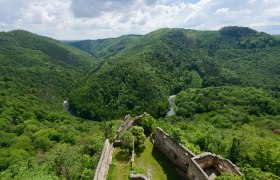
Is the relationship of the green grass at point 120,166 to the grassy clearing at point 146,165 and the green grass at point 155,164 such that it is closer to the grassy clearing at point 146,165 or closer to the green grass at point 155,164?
the grassy clearing at point 146,165

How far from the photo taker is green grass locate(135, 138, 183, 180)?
101 ft

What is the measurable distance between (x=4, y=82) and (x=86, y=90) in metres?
50.7

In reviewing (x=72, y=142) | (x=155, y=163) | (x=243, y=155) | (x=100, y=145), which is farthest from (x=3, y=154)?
(x=243, y=155)

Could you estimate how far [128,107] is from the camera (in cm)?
16588

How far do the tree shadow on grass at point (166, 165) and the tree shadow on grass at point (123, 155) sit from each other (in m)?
3.76

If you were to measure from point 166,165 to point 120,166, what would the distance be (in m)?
6.06

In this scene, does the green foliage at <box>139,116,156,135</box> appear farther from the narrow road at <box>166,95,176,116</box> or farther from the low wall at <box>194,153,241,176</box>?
the narrow road at <box>166,95,176,116</box>

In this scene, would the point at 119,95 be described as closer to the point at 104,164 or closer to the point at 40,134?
the point at 40,134

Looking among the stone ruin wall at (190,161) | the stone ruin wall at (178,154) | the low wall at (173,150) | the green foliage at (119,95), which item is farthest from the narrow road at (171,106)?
the stone ruin wall at (190,161)

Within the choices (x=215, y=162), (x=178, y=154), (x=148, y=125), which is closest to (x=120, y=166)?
(x=178, y=154)

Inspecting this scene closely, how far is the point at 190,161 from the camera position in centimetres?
2934

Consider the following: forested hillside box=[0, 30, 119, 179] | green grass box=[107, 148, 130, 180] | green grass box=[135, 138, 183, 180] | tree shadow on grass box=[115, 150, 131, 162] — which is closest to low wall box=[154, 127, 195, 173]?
green grass box=[135, 138, 183, 180]

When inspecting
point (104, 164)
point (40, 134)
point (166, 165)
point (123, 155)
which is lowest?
point (40, 134)

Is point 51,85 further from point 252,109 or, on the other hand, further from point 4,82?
point 252,109
